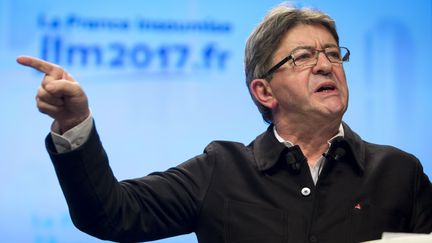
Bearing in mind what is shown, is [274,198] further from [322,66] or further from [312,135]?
[322,66]

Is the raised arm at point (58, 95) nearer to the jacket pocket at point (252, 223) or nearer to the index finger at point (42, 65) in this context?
the index finger at point (42, 65)

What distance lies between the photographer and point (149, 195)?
→ 1.53m

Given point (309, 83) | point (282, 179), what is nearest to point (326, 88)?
point (309, 83)

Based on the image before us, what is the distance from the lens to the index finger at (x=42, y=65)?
116 centimetres

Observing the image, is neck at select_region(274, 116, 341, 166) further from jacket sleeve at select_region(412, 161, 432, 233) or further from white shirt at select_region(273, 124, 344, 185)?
jacket sleeve at select_region(412, 161, 432, 233)

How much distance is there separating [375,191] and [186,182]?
48 centimetres

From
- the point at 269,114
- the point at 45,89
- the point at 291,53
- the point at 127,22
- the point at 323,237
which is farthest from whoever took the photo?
the point at 127,22

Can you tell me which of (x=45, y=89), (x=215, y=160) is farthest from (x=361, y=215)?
(x=45, y=89)

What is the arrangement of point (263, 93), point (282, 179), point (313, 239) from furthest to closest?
1. point (263, 93)
2. point (282, 179)
3. point (313, 239)

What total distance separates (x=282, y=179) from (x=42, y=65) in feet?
2.22

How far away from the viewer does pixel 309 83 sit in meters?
1.65

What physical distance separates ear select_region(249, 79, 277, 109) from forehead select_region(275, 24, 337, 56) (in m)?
0.10

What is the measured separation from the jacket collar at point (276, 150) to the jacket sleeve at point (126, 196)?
0.44 feet

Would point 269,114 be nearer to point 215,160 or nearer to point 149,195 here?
point 215,160
